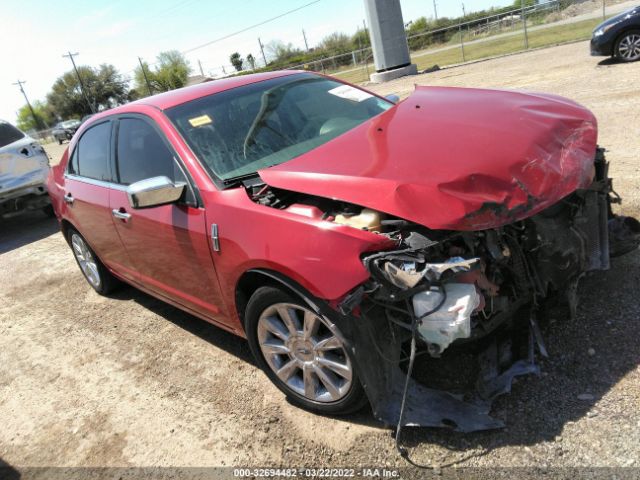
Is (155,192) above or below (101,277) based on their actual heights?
above

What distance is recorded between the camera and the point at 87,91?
74938 mm

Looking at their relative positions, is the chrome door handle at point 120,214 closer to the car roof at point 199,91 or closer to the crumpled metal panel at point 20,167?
the car roof at point 199,91

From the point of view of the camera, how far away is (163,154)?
10.8 ft

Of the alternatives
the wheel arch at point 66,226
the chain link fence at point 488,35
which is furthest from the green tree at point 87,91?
the wheel arch at point 66,226

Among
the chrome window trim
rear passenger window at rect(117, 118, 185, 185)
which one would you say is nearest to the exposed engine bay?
rear passenger window at rect(117, 118, 185, 185)

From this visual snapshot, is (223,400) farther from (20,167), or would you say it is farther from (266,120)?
(20,167)

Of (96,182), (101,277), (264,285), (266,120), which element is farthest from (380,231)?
(101,277)

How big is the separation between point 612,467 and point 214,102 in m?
3.06

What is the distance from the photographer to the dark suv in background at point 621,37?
34.0ft

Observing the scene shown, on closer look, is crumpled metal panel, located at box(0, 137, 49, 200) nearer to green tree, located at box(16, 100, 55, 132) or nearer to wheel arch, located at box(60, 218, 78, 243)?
wheel arch, located at box(60, 218, 78, 243)

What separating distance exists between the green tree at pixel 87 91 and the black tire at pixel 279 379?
8089 centimetres

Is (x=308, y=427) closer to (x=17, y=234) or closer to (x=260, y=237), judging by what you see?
(x=260, y=237)

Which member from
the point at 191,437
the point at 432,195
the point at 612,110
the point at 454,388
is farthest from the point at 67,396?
the point at 612,110

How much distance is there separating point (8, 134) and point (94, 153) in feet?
18.7
